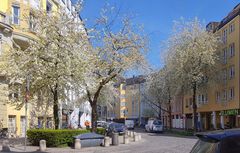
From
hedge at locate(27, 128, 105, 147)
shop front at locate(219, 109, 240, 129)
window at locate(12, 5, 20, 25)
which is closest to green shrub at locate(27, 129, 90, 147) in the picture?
hedge at locate(27, 128, 105, 147)

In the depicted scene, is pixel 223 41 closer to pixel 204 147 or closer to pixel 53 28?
pixel 53 28

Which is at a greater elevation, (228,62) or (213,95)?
(228,62)

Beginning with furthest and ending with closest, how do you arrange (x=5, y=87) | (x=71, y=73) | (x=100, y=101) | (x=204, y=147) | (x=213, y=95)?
1. (x=213, y=95)
2. (x=100, y=101)
3. (x=5, y=87)
4. (x=71, y=73)
5. (x=204, y=147)

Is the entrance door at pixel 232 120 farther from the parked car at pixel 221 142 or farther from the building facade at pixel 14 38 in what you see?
the parked car at pixel 221 142

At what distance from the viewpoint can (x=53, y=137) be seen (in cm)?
2777

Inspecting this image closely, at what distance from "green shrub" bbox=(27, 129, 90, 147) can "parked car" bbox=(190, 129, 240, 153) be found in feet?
75.1

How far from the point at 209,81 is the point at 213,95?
10527mm

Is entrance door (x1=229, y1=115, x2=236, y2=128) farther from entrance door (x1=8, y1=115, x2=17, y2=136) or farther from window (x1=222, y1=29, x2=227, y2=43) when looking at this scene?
entrance door (x1=8, y1=115, x2=17, y2=136)

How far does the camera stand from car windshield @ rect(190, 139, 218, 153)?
527cm

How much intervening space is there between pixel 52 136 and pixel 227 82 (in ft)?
119

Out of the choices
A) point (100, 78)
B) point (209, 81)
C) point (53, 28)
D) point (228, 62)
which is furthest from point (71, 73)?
Answer: point (228, 62)

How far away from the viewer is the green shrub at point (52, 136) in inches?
1096

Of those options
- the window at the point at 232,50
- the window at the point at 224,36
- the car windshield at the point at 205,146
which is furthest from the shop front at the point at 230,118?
the car windshield at the point at 205,146

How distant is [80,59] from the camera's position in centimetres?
2839
